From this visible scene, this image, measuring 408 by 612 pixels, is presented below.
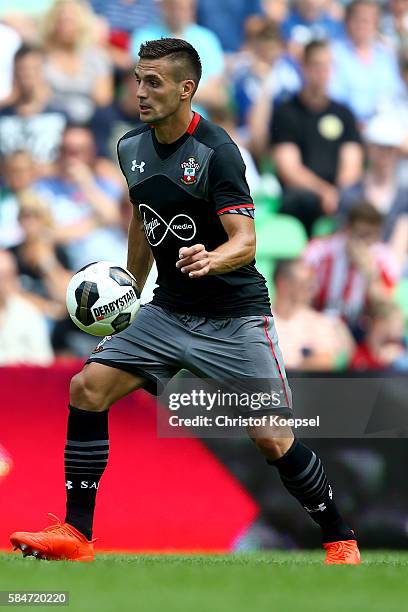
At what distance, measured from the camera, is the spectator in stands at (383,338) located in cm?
1018

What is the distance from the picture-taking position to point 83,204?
10.9 meters

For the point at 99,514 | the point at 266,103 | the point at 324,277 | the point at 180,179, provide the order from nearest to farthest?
1. the point at 180,179
2. the point at 99,514
3. the point at 324,277
4. the point at 266,103

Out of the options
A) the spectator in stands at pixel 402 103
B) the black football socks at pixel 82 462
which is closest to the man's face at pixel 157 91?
the black football socks at pixel 82 462

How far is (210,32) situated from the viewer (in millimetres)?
11719

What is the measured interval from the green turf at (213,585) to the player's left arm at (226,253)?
1.35 metres

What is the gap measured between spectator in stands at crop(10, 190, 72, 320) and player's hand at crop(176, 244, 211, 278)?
500 cm

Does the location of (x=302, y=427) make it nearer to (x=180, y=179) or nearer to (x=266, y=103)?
(x=180, y=179)

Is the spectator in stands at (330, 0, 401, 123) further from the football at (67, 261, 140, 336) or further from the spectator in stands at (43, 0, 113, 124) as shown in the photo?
the football at (67, 261, 140, 336)

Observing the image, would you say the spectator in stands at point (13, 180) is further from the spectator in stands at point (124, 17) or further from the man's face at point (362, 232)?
the man's face at point (362, 232)

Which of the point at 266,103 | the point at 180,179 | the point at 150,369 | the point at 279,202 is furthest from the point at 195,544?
the point at 266,103

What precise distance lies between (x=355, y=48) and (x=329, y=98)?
0.80 metres

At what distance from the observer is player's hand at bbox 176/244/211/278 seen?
5.32 metres

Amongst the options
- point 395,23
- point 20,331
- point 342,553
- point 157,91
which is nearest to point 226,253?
point 157,91

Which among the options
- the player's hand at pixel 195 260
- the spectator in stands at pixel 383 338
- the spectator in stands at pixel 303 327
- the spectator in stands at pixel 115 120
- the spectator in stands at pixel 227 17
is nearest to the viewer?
Answer: the player's hand at pixel 195 260
